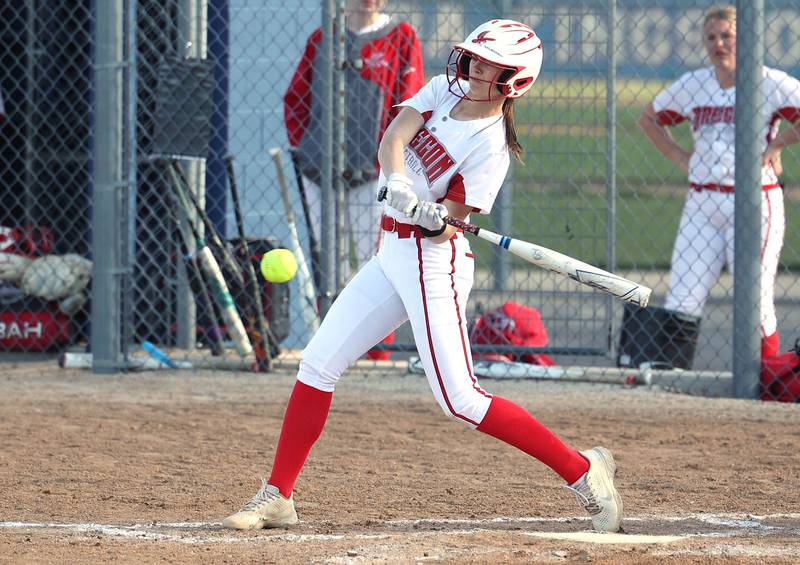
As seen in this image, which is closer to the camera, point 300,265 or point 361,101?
point 361,101

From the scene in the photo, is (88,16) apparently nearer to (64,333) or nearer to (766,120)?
(64,333)

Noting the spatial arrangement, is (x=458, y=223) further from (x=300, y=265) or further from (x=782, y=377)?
(x=300, y=265)

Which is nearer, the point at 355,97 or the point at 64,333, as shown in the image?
the point at 355,97

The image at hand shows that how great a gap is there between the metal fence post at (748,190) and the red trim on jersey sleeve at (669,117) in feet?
2.45

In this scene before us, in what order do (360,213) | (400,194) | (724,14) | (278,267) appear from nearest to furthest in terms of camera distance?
(400,194) → (278,267) → (724,14) → (360,213)

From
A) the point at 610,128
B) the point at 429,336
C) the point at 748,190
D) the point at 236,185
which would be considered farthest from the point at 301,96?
the point at 429,336

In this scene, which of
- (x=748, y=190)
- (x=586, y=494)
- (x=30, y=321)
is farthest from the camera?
(x=30, y=321)

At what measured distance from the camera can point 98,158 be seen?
24.3 feet

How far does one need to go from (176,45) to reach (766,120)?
341 cm

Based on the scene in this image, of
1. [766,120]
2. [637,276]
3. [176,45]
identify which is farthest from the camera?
[637,276]

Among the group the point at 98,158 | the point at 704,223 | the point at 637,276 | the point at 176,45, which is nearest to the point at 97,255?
the point at 98,158

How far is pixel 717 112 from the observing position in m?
Result: 7.09

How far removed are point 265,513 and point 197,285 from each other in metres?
3.64

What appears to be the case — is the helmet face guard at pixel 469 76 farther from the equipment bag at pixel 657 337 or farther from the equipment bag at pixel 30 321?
the equipment bag at pixel 30 321
